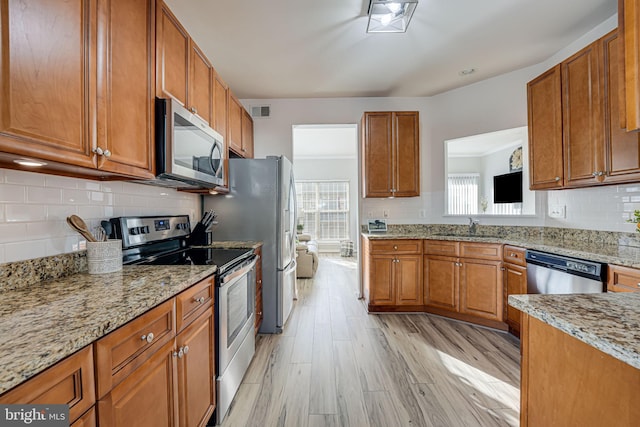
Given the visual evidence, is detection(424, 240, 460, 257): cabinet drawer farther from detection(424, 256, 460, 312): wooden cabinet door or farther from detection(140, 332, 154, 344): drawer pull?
detection(140, 332, 154, 344): drawer pull

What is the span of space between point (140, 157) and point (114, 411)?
1079mm

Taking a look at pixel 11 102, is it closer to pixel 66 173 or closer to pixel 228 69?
pixel 66 173

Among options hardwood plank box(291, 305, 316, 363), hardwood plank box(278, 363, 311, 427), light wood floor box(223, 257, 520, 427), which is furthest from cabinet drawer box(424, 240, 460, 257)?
hardwood plank box(278, 363, 311, 427)

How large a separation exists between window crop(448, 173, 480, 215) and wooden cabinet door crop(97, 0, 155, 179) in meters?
6.40

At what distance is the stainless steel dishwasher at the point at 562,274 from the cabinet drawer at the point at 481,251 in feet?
1.04

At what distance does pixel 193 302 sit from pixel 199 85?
156 cm

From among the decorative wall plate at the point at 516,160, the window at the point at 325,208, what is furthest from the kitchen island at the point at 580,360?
the window at the point at 325,208

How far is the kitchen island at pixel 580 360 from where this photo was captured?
0.59 metres

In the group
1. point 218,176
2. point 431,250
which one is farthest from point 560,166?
point 218,176

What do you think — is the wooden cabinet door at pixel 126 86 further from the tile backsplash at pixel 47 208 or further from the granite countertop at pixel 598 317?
the granite countertop at pixel 598 317

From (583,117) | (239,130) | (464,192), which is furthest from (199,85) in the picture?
(464,192)

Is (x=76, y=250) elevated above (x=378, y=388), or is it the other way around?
(x=76, y=250)

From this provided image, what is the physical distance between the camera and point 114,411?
2.54 feet

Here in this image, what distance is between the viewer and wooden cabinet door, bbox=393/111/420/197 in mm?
3199
